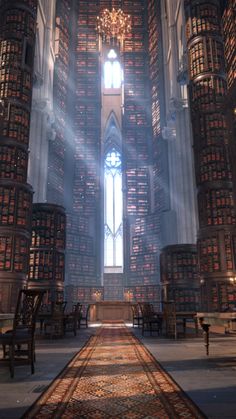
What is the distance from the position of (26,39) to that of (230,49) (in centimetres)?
796

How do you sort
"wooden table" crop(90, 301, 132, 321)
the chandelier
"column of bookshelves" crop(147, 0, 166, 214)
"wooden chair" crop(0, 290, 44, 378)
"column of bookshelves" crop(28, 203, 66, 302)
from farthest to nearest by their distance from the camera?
"column of bookshelves" crop(147, 0, 166, 214), the chandelier, "wooden table" crop(90, 301, 132, 321), "column of bookshelves" crop(28, 203, 66, 302), "wooden chair" crop(0, 290, 44, 378)

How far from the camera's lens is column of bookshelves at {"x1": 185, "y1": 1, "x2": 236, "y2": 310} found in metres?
12.6

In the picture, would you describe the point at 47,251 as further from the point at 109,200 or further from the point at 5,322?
the point at 109,200

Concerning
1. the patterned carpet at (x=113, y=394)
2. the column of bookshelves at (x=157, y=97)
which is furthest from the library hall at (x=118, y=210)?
the column of bookshelves at (x=157, y=97)

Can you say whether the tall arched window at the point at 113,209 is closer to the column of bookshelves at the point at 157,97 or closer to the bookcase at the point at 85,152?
the bookcase at the point at 85,152

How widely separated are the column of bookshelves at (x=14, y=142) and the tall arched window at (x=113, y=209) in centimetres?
1299

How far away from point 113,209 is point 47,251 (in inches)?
480

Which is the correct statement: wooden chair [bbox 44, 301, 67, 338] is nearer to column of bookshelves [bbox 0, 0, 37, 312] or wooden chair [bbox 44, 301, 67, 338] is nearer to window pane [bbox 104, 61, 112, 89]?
column of bookshelves [bbox 0, 0, 37, 312]

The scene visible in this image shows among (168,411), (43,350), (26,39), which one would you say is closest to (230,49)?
(26,39)

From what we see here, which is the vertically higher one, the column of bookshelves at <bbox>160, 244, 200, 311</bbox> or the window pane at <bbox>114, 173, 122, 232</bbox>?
the window pane at <bbox>114, 173, 122, 232</bbox>

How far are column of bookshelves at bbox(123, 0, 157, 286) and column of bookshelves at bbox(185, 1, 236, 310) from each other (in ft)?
29.7

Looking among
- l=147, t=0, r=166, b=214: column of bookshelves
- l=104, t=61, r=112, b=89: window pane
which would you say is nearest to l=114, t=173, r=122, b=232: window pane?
l=147, t=0, r=166, b=214: column of bookshelves

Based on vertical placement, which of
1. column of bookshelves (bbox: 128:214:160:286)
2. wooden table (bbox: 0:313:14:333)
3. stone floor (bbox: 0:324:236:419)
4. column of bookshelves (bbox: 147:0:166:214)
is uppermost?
column of bookshelves (bbox: 147:0:166:214)

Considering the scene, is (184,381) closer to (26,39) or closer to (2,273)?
(2,273)
